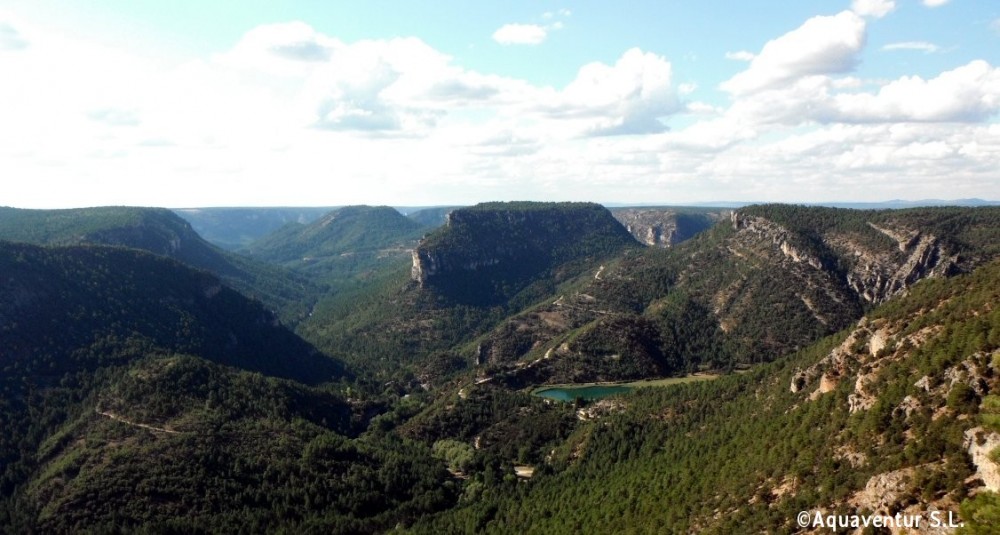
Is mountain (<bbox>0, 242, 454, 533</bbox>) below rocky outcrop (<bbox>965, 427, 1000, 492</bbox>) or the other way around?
below

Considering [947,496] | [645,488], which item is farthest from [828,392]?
[947,496]

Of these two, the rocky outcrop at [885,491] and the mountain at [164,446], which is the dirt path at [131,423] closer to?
the mountain at [164,446]

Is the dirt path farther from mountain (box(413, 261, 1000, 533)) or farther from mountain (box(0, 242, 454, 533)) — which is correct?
mountain (box(413, 261, 1000, 533))

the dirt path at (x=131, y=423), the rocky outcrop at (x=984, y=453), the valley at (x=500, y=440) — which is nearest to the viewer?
the rocky outcrop at (x=984, y=453)
